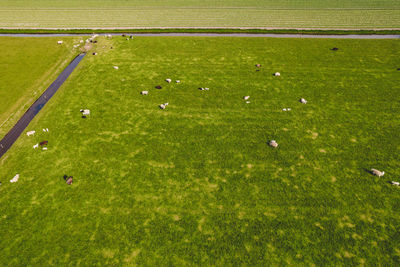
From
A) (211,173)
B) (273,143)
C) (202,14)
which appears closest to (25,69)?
(211,173)

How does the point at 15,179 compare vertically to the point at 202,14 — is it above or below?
below

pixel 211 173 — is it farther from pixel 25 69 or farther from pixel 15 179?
pixel 25 69

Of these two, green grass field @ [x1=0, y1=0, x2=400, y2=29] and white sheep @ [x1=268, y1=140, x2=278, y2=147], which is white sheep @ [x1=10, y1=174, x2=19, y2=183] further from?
green grass field @ [x1=0, y1=0, x2=400, y2=29]

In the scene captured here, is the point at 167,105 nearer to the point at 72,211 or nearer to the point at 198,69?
the point at 198,69

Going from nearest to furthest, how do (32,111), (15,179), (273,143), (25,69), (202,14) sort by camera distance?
1. (15,179)
2. (273,143)
3. (32,111)
4. (25,69)
5. (202,14)

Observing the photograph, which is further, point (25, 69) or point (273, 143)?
point (25, 69)

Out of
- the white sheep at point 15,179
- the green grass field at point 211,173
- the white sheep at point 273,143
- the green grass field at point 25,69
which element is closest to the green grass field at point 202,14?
the green grass field at point 25,69

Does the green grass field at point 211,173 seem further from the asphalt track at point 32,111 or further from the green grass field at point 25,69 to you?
the green grass field at point 25,69
